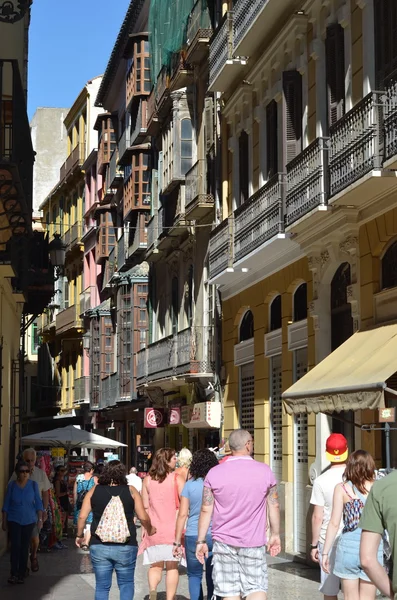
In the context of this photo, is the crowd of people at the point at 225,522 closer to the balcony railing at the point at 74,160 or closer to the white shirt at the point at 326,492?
the white shirt at the point at 326,492

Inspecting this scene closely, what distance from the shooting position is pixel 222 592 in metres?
9.75

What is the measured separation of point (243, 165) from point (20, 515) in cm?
1070

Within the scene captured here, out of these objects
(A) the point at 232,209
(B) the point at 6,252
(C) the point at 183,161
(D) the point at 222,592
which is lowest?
(D) the point at 222,592

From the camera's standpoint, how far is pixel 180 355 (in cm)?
3123

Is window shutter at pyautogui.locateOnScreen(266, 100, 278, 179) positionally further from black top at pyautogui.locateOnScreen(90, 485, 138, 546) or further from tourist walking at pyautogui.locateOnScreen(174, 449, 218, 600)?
black top at pyautogui.locateOnScreen(90, 485, 138, 546)

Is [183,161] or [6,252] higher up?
[183,161]

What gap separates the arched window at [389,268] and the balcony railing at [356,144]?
3.47ft

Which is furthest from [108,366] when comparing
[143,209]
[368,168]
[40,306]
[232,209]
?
[368,168]

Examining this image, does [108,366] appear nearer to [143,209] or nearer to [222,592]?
[143,209]

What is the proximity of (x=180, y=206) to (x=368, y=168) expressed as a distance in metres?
17.4

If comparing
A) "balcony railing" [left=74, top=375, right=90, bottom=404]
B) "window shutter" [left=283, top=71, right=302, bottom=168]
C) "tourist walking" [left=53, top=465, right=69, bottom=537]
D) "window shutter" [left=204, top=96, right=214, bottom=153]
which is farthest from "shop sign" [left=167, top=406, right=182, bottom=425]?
"balcony railing" [left=74, top=375, right=90, bottom=404]

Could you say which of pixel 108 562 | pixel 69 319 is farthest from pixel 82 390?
pixel 108 562

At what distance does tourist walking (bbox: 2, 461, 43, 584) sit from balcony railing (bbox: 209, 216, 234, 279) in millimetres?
7935

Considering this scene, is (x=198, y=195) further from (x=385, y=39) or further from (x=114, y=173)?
(x=114, y=173)
